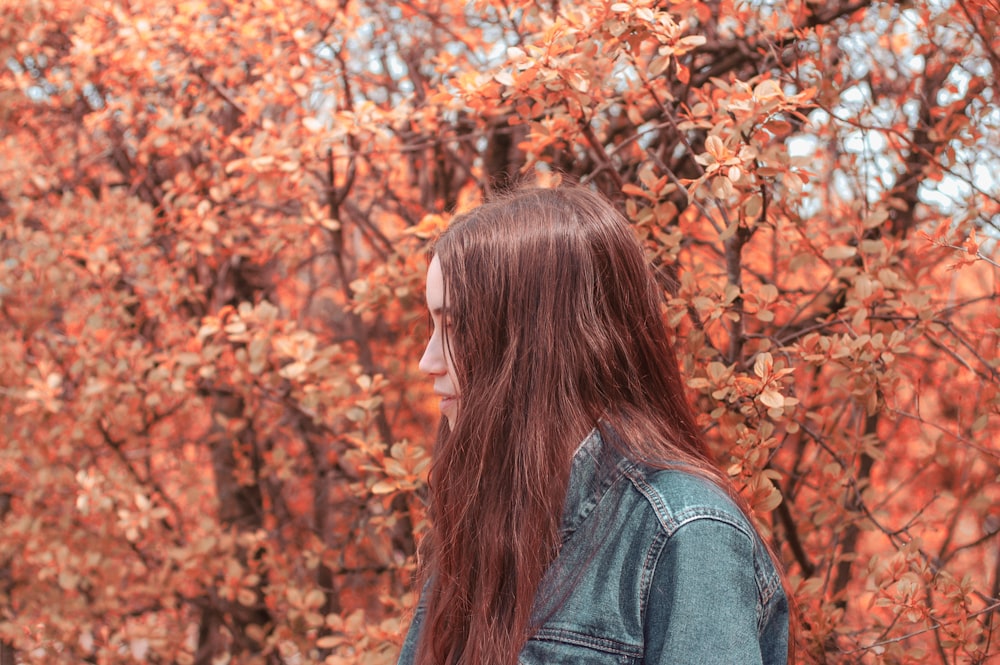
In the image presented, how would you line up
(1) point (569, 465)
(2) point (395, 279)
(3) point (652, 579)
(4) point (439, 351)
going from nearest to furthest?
(3) point (652, 579) → (1) point (569, 465) → (4) point (439, 351) → (2) point (395, 279)

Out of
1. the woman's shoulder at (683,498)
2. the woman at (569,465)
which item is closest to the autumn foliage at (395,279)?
the woman at (569,465)

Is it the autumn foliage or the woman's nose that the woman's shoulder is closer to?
the woman's nose

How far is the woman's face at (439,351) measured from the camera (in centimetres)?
137

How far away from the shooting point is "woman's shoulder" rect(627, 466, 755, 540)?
1.12 metres

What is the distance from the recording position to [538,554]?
125 cm

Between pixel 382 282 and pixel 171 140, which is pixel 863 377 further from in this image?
pixel 171 140

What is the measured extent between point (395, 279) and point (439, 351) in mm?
943

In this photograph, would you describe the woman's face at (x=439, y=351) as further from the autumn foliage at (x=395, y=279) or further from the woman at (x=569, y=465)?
the autumn foliage at (x=395, y=279)

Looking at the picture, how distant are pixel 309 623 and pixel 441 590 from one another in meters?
1.07

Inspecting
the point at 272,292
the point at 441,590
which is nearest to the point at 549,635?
the point at 441,590

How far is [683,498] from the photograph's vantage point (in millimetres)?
1142

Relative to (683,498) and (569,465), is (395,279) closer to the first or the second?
(569,465)

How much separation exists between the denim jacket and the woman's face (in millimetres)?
240

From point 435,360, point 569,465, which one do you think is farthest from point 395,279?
point 569,465
